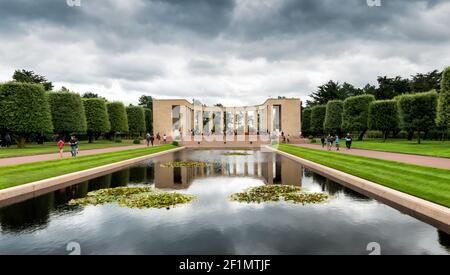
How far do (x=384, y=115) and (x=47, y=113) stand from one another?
55.2 meters

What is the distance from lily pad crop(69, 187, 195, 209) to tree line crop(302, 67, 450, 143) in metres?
37.9

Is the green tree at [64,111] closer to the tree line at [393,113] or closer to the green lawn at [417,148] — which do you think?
the green lawn at [417,148]

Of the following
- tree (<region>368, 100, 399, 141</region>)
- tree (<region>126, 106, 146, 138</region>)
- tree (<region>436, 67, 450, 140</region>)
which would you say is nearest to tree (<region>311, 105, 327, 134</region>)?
tree (<region>368, 100, 399, 141</region>)

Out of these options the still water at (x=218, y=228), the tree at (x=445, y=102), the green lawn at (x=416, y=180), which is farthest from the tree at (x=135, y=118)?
the still water at (x=218, y=228)

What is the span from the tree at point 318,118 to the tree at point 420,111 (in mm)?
32437

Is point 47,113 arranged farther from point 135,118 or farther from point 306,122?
point 306,122

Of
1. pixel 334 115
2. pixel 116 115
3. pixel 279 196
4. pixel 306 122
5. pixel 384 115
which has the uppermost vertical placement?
pixel 116 115

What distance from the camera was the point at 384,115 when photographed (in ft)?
190

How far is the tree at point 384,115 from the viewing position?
5784cm

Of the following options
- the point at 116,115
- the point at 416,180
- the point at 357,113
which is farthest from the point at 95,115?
the point at 416,180

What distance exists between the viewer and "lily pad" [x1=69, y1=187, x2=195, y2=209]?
10.6 m

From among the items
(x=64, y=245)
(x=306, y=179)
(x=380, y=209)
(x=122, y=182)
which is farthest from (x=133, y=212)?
(x=306, y=179)

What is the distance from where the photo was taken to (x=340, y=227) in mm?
7930
